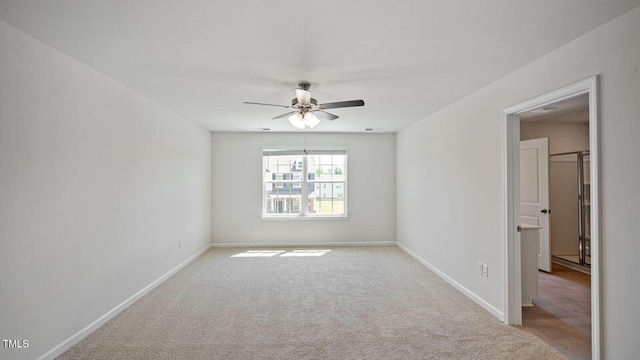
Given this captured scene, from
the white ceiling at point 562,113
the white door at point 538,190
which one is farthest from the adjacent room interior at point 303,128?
the white door at point 538,190

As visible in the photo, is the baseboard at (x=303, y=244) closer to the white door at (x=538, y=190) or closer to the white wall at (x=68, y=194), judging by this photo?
the white wall at (x=68, y=194)

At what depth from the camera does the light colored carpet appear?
2.48 m

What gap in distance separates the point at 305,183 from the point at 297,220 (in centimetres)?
82

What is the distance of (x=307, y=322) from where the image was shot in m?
2.98

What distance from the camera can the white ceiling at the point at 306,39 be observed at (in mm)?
1823

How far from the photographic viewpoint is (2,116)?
198 centimetres

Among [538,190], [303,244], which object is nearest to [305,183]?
[303,244]

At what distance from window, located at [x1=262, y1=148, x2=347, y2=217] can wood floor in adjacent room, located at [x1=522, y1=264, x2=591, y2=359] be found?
12.2ft

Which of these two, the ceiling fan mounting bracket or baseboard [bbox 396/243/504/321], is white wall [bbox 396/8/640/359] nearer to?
baseboard [bbox 396/243/504/321]

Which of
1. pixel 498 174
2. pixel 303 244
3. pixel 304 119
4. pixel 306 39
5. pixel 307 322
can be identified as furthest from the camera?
pixel 303 244

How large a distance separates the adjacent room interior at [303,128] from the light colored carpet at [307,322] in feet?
0.11

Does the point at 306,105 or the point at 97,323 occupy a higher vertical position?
the point at 306,105

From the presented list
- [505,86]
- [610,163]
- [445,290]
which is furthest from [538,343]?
[505,86]

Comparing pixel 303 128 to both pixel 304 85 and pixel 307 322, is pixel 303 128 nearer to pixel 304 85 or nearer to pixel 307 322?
pixel 304 85
